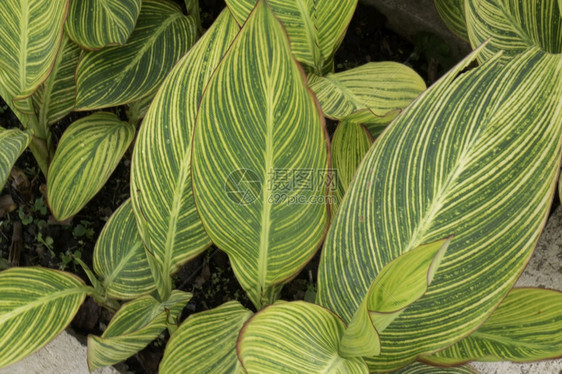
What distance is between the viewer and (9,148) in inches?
38.1

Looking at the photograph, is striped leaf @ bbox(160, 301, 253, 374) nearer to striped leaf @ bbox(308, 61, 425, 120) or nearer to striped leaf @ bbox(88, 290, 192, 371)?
striped leaf @ bbox(88, 290, 192, 371)

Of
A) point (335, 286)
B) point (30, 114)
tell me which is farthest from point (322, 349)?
point (30, 114)

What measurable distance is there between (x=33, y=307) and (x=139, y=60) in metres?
0.54

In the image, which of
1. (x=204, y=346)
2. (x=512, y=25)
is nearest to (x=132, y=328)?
(x=204, y=346)

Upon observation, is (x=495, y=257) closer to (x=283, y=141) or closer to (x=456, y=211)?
(x=456, y=211)

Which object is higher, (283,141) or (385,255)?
(283,141)

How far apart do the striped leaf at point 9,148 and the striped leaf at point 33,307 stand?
171mm

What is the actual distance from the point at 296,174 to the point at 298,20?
1.24ft

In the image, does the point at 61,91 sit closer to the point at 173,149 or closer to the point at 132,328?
the point at 173,149

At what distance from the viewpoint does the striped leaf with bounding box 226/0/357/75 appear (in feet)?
3.22

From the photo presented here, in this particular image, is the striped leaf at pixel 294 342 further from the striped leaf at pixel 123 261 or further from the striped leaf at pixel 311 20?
the striped leaf at pixel 311 20

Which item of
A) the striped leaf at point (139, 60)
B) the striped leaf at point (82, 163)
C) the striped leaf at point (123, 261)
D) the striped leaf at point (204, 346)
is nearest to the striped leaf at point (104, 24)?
the striped leaf at point (139, 60)

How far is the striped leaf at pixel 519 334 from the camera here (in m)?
0.78

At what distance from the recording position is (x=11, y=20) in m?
0.94
